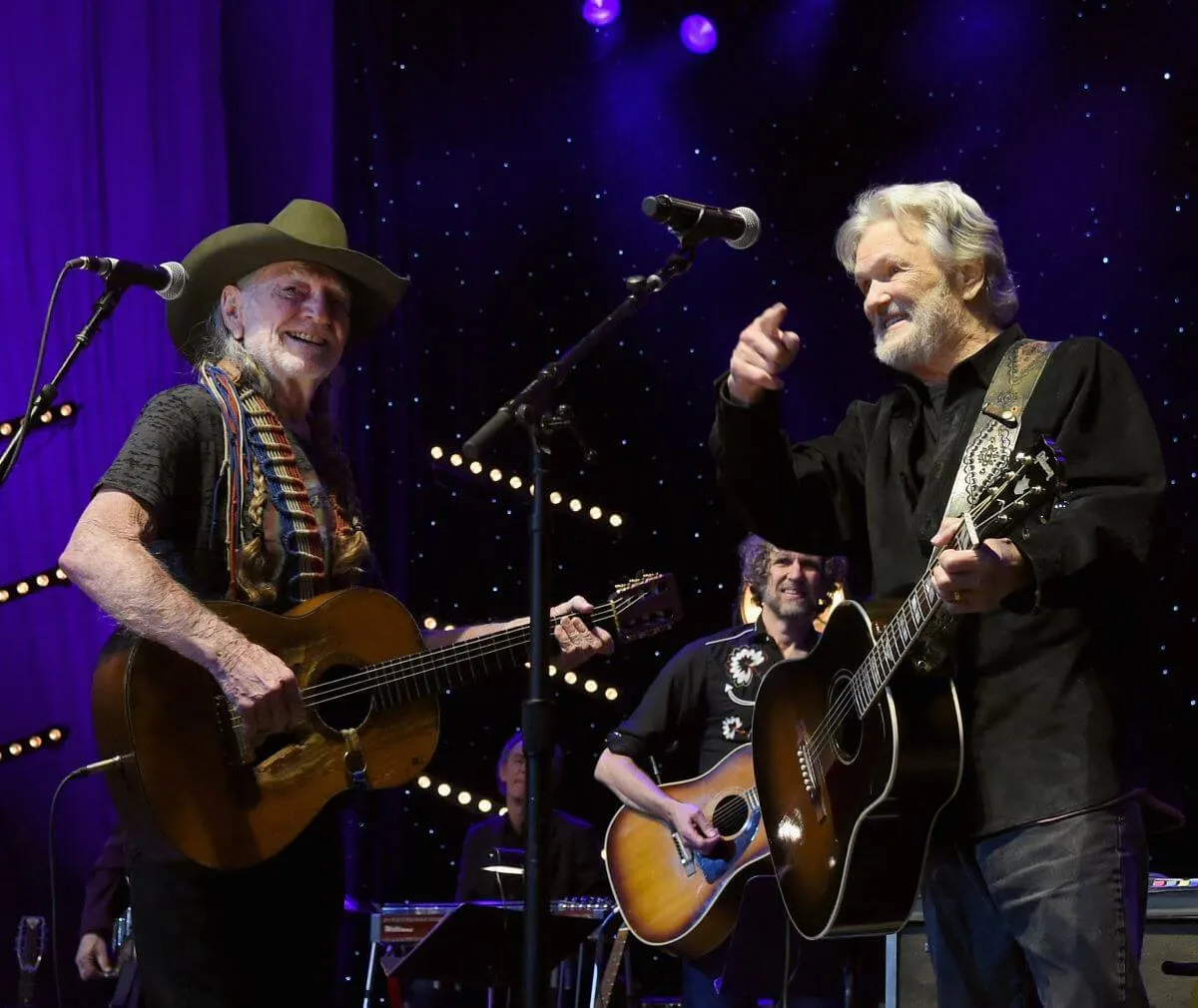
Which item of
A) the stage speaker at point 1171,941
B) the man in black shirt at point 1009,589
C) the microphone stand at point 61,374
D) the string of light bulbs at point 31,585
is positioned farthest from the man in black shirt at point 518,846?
the man in black shirt at point 1009,589

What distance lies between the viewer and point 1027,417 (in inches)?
108

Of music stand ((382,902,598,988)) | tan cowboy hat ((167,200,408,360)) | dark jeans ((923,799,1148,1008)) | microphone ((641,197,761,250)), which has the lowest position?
music stand ((382,902,598,988))

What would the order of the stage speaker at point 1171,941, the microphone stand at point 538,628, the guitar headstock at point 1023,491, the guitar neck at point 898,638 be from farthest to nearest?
the stage speaker at point 1171,941 → the guitar neck at point 898,638 → the microphone stand at point 538,628 → the guitar headstock at point 1023,491

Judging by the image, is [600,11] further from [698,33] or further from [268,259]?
[268,259]

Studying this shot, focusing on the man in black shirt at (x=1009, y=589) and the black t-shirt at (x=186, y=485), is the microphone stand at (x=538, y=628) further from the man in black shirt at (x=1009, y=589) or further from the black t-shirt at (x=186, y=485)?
the black t-shirt at (x=186, y=485)

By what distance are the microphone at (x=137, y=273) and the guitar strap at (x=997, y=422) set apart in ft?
6.49

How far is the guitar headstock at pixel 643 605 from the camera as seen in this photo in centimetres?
384

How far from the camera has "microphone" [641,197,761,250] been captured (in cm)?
288

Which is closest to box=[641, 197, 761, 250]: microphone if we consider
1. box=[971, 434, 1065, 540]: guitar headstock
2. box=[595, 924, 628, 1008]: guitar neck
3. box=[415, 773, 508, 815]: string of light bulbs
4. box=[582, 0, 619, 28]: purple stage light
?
box=[971, 434, 1065, 540]: guitar headstock

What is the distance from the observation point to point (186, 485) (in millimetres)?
3258

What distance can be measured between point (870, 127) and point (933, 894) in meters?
5.84

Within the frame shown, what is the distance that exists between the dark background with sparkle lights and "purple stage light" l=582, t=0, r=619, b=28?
0.10 metres

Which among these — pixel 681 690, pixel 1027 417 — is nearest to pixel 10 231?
pixel 681 690

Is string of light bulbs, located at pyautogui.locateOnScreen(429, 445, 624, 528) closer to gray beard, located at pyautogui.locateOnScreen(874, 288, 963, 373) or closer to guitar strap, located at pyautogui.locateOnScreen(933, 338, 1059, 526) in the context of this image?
gray beard, located at pyautogui.locateOnScreen(874, 288, 963, 373)
